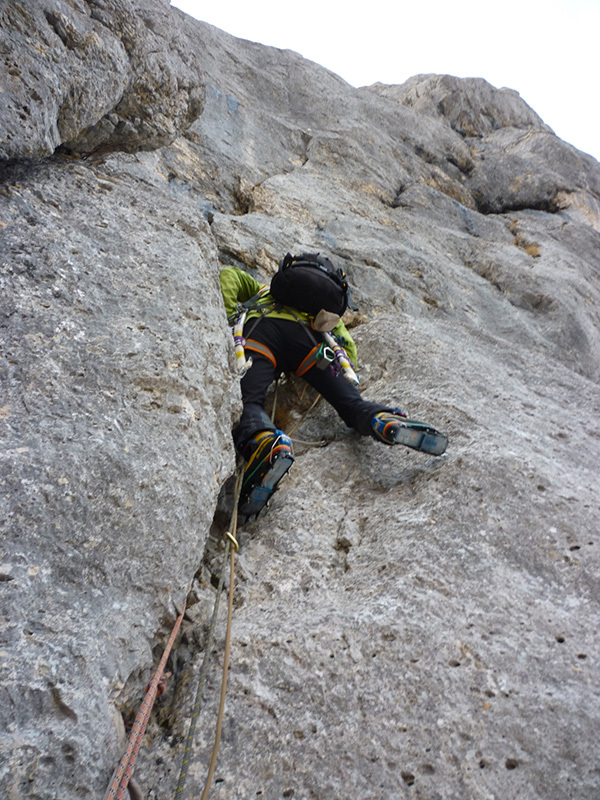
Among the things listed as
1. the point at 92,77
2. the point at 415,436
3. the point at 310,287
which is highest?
the point at 92,77

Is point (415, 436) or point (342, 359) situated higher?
point (342, 359)

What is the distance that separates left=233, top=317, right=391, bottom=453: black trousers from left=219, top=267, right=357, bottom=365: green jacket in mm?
100

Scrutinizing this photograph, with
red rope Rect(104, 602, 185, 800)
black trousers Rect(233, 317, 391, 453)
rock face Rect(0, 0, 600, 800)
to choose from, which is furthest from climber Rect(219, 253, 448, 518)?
red rope Rect(104, 602, 185, 800)

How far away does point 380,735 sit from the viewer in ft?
6.93

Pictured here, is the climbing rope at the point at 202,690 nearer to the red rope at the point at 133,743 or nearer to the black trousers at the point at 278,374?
the red rope at the point at 133,743

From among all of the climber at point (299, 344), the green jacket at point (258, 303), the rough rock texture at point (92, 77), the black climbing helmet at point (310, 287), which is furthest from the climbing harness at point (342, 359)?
the rough rock texture at point (92, 77)

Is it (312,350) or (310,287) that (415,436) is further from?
(310,287)

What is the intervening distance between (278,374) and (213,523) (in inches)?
68.9

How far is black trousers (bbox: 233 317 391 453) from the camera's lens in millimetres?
4016

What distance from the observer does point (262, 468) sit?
11.4ft

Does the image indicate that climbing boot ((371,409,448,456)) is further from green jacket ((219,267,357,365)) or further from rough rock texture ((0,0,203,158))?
rough rock texture ((0,0,203,158))

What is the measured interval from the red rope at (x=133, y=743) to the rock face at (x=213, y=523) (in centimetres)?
5

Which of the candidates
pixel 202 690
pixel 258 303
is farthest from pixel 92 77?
pixel 202 690

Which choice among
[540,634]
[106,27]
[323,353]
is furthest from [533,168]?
[540,634]
